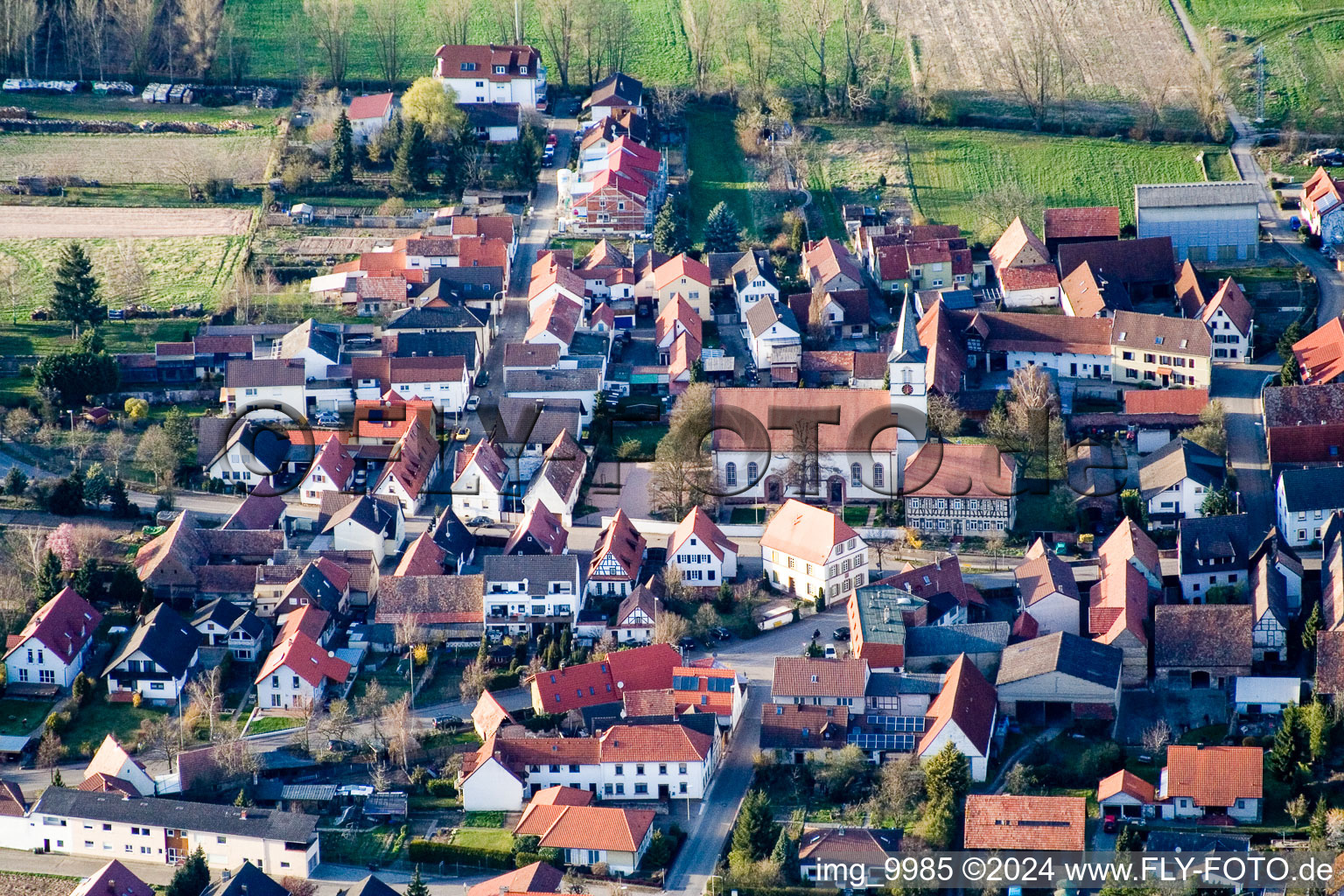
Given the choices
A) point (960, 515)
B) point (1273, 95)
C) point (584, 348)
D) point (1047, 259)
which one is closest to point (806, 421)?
point (960, 515)

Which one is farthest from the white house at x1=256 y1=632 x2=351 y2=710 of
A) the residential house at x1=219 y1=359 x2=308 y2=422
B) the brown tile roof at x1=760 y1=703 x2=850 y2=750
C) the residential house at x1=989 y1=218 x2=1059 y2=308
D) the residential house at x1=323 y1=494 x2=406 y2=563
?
the residential house at x1=989 y1=218 x2=1059 y2=308

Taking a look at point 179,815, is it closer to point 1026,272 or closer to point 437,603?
point 437,603

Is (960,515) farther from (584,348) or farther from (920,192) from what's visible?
(920,192)

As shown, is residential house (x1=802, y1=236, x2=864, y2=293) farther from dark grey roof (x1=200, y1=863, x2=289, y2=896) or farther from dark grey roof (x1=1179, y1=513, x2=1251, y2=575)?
dark grey roof (x1=200, y1=863, x2=289, y2=896)

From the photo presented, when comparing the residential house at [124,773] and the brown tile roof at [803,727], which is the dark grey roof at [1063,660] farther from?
the residential house at [124,773]

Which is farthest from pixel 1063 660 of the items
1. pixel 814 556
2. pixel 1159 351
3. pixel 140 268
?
pixel 140 268

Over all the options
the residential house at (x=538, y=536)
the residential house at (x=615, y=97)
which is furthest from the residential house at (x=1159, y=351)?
the residential house at (x=615, y=97)
